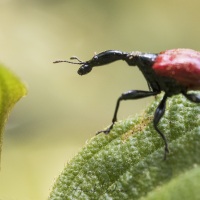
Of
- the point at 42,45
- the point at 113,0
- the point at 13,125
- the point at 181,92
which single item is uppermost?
the point at 113,0

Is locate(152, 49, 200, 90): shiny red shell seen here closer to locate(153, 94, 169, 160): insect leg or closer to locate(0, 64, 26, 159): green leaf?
locate(153, 94, 169, 160): insect leg

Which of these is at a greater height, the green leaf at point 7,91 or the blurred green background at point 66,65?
the blurred green background at point 66,65

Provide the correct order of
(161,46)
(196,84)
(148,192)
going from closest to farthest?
(148,192) < (196,84) < (161,46)

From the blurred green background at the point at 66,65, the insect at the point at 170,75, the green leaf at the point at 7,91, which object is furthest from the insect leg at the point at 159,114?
the blurred green background at the point at 66,65

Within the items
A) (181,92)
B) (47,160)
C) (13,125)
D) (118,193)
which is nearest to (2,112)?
(118,193)

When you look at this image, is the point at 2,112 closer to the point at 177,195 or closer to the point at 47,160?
the point at 177,195

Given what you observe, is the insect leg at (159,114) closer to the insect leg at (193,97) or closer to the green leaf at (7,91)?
the insect leg at (193,97)

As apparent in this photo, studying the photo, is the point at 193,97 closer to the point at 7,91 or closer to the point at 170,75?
the point at 170,75
